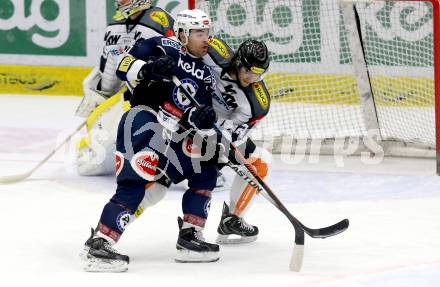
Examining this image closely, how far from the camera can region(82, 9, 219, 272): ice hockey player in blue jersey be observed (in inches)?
195

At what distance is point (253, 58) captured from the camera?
5.09 m

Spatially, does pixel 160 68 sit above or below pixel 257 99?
above

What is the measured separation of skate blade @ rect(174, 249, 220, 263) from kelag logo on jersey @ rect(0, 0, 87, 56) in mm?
4586

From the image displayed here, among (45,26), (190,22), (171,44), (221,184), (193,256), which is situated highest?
(190,22)

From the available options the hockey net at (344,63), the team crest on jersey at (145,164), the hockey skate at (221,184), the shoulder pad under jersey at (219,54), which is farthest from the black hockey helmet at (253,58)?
the hockey net at (344,63)

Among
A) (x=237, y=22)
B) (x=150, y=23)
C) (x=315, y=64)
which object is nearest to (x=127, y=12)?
(x=150, y=23)

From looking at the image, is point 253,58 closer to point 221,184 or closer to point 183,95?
point 183,95

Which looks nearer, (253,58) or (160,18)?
(253,58)

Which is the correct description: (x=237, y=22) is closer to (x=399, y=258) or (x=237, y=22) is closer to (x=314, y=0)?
(x=314, y=0)

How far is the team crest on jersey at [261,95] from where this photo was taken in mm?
5254

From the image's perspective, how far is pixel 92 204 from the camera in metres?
6.41

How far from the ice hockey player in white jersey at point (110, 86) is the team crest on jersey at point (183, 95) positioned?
5.77ft

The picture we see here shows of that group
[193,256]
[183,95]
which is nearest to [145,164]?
[183,95]

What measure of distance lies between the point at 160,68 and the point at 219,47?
1.45ft
